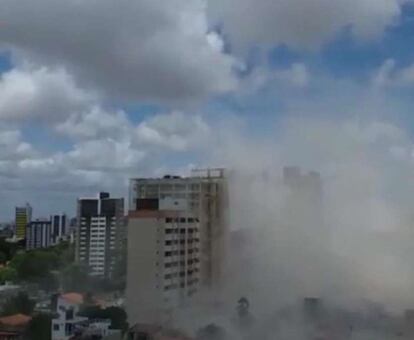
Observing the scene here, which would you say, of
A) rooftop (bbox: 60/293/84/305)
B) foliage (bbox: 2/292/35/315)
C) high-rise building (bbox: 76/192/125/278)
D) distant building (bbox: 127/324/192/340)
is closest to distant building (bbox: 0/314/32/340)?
foliage (bbox: 2/292/35/315)

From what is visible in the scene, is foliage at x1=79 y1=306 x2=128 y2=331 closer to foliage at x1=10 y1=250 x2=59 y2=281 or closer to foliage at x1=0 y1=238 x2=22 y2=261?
foliage at x1=10 y1=250 x2=59 y2=281

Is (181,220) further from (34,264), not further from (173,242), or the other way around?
(34,264)

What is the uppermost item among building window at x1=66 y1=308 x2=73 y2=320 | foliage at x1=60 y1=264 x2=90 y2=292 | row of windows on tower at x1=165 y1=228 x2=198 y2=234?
row of windows on tower at x1=165 y1=228 x2=198 y2=234

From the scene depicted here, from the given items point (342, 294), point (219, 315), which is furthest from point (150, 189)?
point (342, 294)

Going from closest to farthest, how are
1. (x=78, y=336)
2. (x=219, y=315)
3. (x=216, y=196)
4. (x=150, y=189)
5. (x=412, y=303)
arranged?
(x=78, y=336) < (x=219, y=315) < (x=412, y=303) < (x=216, y=196) < (x=150, y=189)

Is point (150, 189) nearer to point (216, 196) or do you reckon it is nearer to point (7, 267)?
point (216, 196)

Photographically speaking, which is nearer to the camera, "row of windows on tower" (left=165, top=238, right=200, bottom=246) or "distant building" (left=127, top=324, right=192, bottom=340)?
"distant building" (left=127, top=324, right=192, bottom=340)

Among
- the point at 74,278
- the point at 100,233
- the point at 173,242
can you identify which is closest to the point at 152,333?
the point at 173,242
